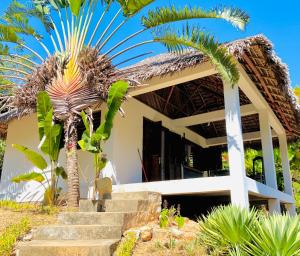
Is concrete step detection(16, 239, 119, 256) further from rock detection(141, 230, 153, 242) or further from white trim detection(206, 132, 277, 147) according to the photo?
white trim detection(206, 132, 277, 147)

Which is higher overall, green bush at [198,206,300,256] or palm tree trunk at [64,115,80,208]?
palm tree trunk at [64,115,80,208]

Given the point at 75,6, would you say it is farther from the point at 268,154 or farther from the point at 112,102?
the point at 268,154

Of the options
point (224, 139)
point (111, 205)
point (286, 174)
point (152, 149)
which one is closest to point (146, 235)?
Result: point (111, 205)

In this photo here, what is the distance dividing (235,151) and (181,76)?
2.51m

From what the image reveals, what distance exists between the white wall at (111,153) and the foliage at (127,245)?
3339mm

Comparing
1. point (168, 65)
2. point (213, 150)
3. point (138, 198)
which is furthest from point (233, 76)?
point (213, 150)

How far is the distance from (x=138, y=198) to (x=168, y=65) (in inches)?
128

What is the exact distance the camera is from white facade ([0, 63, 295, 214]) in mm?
7000

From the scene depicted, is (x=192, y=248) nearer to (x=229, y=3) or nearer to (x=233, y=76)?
(x=233, y=76)

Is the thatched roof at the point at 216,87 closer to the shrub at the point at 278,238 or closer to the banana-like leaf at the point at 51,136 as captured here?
the banana-like leaf at the point at 51,136

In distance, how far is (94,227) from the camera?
559 centimetres

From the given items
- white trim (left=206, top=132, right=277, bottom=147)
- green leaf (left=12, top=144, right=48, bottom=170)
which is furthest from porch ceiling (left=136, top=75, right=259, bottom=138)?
green leaf (left=12, top=144, right=48, bottom=170)

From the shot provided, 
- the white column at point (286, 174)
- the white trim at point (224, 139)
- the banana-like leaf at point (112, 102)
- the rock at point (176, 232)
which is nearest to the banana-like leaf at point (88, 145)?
the banana-like leaf at point (112, 102)

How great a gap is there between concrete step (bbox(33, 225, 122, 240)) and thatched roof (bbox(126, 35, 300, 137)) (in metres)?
3.90
